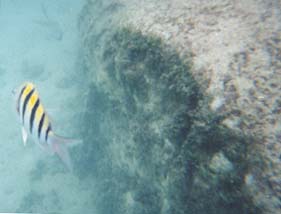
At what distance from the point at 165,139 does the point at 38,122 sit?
146 cm

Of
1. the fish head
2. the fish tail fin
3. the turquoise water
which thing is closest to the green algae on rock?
the turquoise water

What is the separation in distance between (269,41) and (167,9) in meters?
1.32

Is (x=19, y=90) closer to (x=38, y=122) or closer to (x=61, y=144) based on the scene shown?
(x=38, y=122)

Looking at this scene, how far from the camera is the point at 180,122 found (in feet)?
8.25

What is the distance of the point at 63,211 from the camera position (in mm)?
7422

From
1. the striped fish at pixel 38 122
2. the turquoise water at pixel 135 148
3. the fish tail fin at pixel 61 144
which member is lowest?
the turquoise water at pixel 135 148

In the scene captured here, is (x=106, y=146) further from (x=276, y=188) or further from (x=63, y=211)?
(x=276, y=188)

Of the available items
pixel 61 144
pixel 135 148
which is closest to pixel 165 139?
pixel 135 148

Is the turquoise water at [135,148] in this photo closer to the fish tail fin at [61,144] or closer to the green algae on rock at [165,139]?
the green algae on rock at [165,139]

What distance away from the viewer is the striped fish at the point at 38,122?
1.89 metres

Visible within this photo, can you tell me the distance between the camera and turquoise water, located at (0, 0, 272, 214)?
2.10m

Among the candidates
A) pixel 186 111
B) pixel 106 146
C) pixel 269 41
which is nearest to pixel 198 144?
pixel 186 111

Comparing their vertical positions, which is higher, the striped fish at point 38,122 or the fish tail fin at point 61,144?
the striped fish at point 38,122

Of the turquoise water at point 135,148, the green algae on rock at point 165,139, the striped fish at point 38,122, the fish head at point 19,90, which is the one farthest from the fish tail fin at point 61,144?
the green algae on rock at point 165,139
